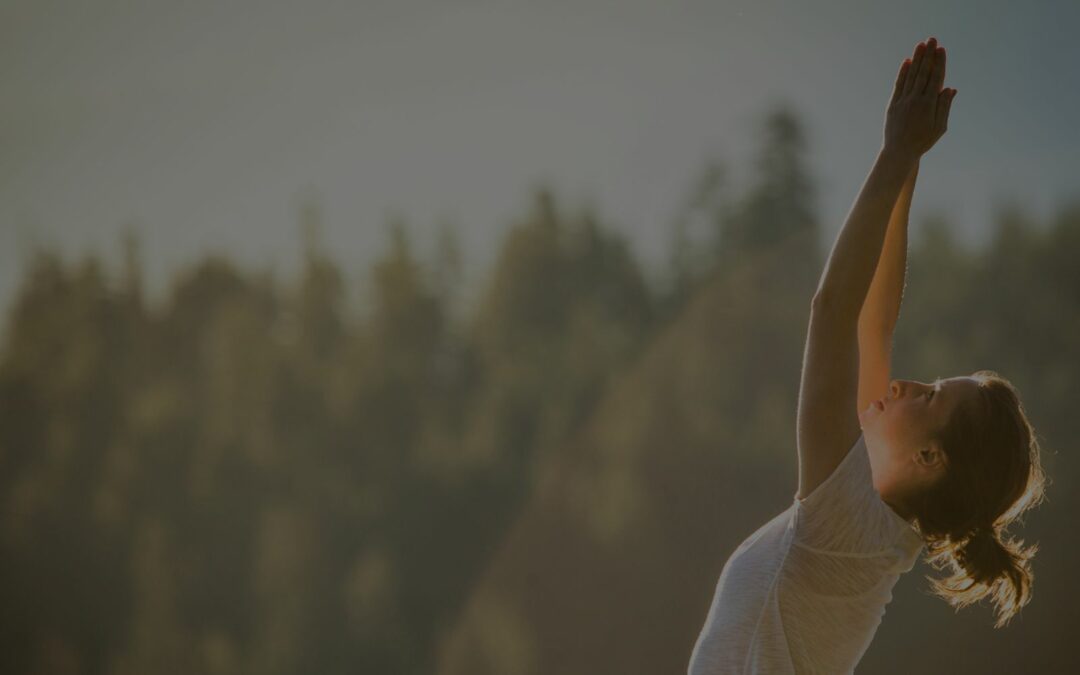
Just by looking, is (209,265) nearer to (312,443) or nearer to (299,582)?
(312,443)

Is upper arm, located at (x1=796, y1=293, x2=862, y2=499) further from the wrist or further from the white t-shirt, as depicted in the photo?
the wrist

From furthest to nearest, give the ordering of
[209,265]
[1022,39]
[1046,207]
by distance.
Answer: [209,265] → [1046,207] → [1022,39]

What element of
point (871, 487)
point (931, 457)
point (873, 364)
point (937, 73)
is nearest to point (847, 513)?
point (871, 487)

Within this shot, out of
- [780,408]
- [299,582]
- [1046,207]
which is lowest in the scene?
[299,582]

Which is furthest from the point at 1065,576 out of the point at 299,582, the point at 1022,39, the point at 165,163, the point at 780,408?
the point at 165,163

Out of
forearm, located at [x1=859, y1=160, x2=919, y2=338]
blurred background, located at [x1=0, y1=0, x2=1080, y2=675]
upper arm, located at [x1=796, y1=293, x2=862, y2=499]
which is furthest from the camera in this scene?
blurred background, located at [x1=0, y1=0, x2=1080, y2=675]

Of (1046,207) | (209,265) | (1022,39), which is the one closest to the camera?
(1022,39)

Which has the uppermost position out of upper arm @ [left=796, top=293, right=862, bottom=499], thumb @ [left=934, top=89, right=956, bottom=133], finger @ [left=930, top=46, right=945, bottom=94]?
finger @ [left=930, top=46, right=945, bottom=94]

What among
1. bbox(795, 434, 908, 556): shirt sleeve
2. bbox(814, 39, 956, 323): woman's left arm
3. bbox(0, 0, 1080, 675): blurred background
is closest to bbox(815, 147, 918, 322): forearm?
bbox(814, 39, 956, 323): woman's left arm

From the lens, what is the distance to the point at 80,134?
7395mm

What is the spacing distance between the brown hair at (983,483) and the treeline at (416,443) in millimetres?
6295

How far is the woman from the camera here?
1.00 m

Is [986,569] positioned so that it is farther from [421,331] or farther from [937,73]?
[421,331]

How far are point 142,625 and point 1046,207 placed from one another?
6.43 m
